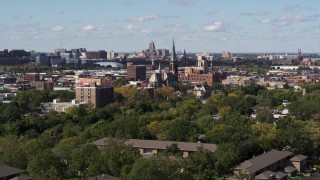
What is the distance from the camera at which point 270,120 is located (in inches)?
1863

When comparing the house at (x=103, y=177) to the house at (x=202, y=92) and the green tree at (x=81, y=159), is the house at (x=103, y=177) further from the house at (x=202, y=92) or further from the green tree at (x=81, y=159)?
the house at (x=202, y=92)

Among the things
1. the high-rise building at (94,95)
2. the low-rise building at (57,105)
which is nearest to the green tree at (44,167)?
the low-rise building at (57,105)

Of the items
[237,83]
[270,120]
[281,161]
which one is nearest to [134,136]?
[281,161]

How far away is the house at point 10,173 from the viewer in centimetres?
Result: 2583

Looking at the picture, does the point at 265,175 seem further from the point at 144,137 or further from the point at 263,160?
the point at 144,137

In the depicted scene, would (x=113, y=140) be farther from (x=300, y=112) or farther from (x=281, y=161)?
(x=300, y=112)

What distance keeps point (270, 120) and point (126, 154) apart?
22.4 metres

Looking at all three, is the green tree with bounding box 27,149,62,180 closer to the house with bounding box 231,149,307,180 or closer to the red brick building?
the house with bounding box 231,149,307,180

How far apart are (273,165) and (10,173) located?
13.1m

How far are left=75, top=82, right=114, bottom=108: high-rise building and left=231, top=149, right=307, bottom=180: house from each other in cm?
3029

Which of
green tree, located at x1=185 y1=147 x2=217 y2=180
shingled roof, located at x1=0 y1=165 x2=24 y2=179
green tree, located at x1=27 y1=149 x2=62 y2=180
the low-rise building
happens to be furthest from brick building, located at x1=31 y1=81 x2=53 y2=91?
green tree, located at x1=185 y1=147 x2=217 y2=180

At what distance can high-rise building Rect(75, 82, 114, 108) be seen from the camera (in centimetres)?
6116

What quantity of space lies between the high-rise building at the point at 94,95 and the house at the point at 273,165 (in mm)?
30286

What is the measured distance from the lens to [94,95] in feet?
201
